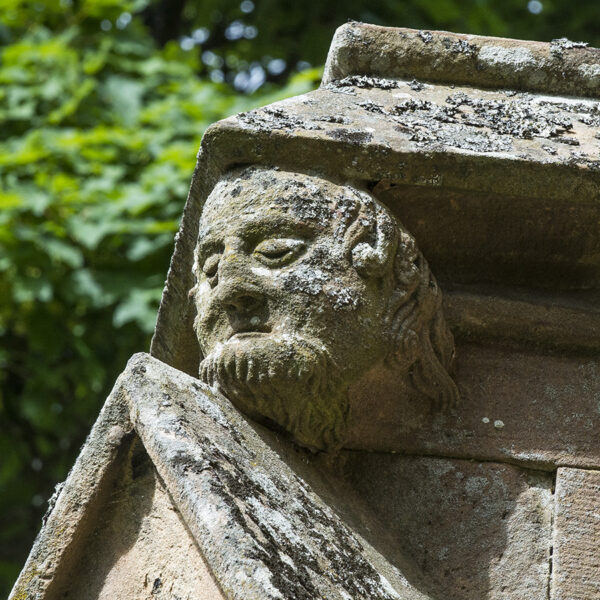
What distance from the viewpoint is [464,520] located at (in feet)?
6.59

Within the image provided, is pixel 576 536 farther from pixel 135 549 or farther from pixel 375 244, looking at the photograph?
pixel 135 549

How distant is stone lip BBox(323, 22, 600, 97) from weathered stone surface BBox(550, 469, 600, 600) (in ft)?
2.57

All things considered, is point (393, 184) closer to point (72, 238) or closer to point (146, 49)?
point (72, 238)

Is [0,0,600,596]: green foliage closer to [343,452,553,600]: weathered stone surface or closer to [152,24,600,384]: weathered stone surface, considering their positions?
[152,24,600,384]: weathered stone surface

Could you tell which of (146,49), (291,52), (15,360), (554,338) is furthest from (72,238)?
(554,338)

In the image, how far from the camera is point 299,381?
6.28 feet

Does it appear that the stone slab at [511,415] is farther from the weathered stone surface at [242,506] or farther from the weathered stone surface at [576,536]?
the weathered stone surface at [242,506]

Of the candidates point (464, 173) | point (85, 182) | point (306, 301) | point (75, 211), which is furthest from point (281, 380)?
point (85, 182)

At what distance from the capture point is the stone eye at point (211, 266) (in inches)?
79.1

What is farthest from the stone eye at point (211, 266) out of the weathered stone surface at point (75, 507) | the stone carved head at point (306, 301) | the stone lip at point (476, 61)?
the stone lip at point (476, 61)

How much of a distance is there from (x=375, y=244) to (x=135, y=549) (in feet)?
2.06

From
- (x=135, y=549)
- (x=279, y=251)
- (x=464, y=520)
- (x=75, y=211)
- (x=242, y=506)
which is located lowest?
(x=75, y=211)

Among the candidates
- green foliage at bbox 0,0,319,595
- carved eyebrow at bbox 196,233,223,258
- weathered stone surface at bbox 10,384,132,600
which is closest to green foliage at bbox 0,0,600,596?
green foliage at bbox 0,0,319,595

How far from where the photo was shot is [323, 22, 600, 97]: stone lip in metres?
2.33
